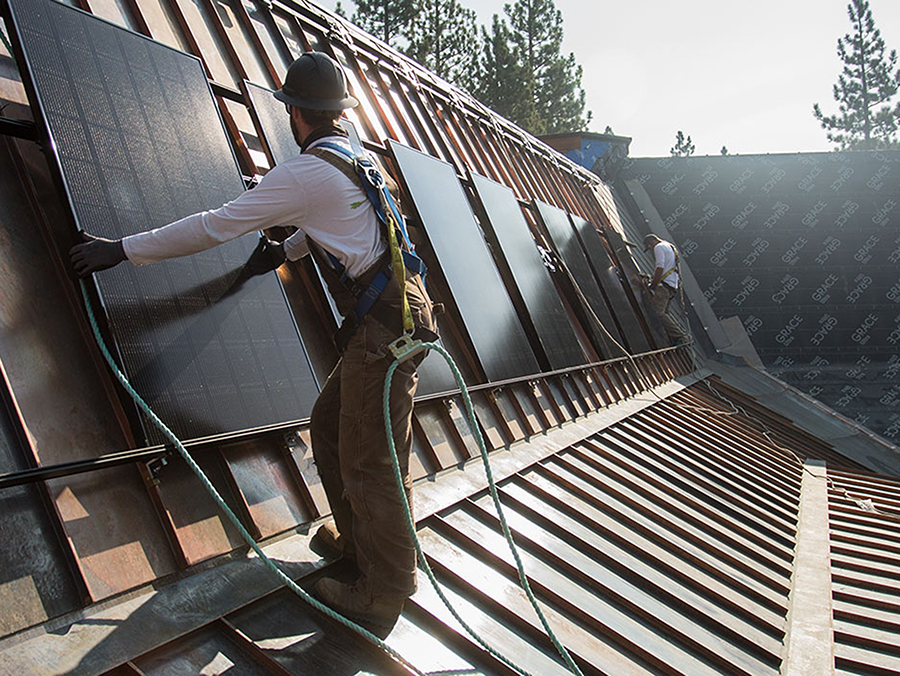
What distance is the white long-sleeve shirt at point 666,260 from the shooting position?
14016mm

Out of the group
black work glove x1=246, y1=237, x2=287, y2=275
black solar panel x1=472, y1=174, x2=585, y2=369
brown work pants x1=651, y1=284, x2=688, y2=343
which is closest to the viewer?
black work glove x1=246, y1=237, x2=287, y2=275

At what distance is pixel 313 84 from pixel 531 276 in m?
4.66

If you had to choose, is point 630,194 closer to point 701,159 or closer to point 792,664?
point 701,159

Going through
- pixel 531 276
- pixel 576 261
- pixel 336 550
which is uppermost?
pixel 576 261

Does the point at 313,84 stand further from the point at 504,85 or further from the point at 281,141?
the point at 504,85

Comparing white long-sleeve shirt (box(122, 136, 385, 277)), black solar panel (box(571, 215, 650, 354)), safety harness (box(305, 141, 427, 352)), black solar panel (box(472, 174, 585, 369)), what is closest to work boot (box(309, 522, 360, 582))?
safety harness (box(305, 141, 427, 352))

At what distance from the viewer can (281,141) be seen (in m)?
4.88

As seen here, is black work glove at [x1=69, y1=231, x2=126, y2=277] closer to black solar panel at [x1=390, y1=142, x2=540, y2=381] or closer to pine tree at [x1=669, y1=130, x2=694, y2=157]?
black solar panel at [x1=390, y1=142, x2=540, y2=381]

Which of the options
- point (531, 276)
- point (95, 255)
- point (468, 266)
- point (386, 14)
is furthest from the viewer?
point (386, 14)

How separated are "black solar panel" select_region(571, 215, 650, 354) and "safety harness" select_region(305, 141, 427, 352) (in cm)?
722

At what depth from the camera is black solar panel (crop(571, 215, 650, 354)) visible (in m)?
10.4

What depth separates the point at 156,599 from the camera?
9.01 feet

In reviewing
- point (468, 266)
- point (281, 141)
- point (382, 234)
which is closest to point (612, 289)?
point (468, 266)

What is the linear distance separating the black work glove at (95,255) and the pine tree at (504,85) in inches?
1691
